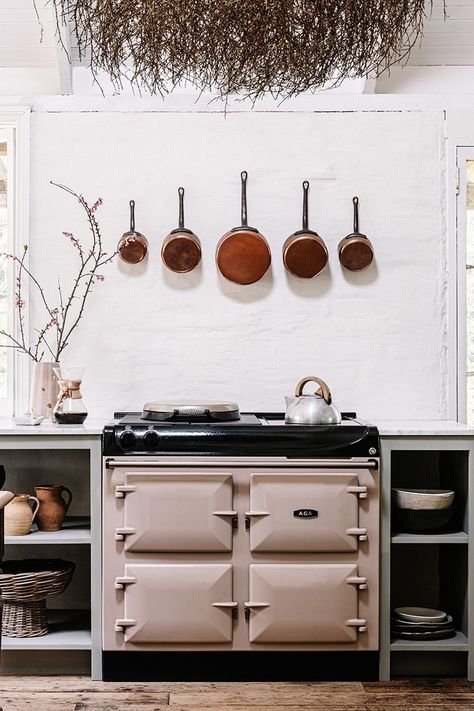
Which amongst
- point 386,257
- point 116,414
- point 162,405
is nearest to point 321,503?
point 162,405

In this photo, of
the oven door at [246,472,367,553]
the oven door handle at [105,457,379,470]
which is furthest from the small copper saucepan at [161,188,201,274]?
the oven door at [246,472,367,553]

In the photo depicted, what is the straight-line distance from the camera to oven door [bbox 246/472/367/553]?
3471mm

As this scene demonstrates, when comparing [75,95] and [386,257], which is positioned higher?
[75,95]

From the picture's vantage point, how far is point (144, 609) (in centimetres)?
345

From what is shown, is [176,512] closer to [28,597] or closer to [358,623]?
[28,597]

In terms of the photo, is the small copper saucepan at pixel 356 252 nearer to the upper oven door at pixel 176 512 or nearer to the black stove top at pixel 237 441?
the black stove top at pixel 237 441

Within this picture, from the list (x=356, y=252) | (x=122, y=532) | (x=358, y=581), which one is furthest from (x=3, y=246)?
(x=358, y=581)

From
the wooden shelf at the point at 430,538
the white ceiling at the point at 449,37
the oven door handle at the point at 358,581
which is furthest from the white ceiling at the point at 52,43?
the oven door handle at the point at 358,581

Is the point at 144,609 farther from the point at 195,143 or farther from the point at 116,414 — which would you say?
the point at 195,143

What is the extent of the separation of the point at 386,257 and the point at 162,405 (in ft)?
4.38

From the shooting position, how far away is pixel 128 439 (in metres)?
Result: 3.49

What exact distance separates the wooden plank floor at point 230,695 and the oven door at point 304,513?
0.55 m

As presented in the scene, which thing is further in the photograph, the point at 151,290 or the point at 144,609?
the point at 151,290

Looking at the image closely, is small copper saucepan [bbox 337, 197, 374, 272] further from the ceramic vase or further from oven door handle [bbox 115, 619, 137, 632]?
oven door handle [bbox 115, 619, 137, 632]
